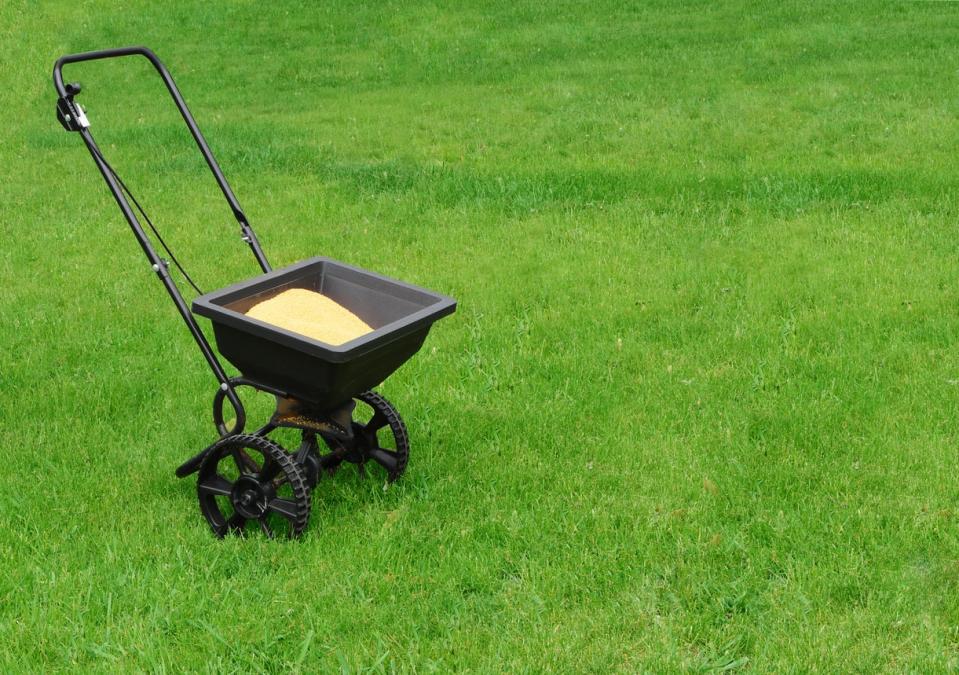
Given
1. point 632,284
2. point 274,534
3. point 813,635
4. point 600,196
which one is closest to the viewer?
point 813,635

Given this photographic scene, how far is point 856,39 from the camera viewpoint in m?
14.2

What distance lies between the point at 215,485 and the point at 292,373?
0.68 meters

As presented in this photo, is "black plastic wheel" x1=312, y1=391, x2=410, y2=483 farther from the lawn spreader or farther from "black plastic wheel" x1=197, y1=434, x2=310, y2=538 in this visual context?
"black plastic wheel" x1=197, y1=434, x2=310, y2=538

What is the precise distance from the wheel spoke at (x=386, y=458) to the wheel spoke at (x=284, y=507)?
0.57 m

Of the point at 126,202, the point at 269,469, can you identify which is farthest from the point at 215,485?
the point at 126,202

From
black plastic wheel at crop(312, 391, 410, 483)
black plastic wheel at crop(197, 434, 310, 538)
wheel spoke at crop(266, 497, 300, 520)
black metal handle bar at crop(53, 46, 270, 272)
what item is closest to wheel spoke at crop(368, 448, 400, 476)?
Result: black plastic wheel at crop(312, 391, 410, 483)

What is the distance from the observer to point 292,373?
170 inches

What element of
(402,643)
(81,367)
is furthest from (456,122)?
(402,643)

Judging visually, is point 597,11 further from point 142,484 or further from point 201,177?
point 142,484

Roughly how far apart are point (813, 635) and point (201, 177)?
762 cm

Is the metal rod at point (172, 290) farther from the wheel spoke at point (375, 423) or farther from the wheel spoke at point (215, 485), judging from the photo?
the wheel spoke at point (375, 423)

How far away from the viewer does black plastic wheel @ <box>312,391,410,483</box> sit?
4945 mm

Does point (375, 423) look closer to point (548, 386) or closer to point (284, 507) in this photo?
point (284, 507)

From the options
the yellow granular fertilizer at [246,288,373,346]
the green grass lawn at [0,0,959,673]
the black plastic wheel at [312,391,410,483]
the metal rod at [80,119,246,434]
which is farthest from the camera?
the black plastic wheel at [312,391,410,483]
